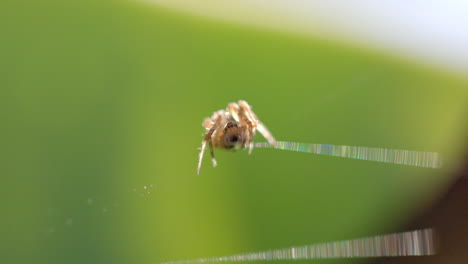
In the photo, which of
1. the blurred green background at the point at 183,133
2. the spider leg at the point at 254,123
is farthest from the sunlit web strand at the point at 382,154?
the spider leg at the point at 254,123

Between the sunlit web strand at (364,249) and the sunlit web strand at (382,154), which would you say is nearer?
the sunlit web strand at (364,249)

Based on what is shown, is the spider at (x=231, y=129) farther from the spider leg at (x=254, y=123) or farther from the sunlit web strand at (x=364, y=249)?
the sunlit web strand at (x=364, y=249)

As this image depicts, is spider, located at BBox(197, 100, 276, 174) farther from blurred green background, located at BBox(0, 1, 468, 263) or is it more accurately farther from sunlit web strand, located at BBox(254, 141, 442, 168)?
sunlit web strand, located at BBox(254, 141, 442, 168)

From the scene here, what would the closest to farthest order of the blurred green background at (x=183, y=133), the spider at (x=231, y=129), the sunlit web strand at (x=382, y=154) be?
the blurred green background at (x=183, y=133) → the spider at (x=231, y=129) → the sunlit web strand at (x=382, y=154)

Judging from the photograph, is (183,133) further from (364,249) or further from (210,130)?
(364,249)

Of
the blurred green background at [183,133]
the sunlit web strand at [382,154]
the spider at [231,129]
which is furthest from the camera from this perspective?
the sunlit web strand at [382,154]

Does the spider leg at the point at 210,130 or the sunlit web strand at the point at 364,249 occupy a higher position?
the spider leg at the point at 210,130

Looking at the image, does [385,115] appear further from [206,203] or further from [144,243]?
[144,243]

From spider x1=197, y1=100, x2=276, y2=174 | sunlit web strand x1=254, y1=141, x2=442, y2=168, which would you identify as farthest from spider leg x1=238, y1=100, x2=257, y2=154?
sunlit web strand x1=254, y1=141, x2=442, y2=168

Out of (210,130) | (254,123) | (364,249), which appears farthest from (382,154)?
(210,130)
